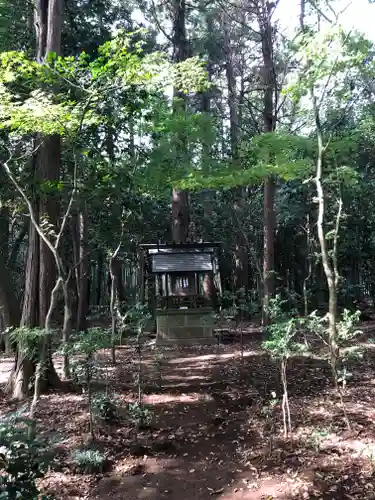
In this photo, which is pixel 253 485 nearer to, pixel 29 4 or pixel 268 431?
pixel 268 431

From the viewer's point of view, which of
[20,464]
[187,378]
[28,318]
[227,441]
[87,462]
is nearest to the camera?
[20,464]

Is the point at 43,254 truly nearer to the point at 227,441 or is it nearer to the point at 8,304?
the point at 8,304

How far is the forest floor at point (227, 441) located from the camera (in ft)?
12.0

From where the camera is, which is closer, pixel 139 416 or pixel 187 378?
pixel 139 416

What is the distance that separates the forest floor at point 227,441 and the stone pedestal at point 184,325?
410cm

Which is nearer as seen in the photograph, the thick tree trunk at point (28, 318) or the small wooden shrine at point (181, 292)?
the thick tree trunk at point (28, 318)

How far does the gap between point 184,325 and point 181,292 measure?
115 cm

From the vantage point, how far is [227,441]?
4.75 metres

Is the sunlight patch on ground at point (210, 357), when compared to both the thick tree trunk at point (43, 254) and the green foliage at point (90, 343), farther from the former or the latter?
the green foliage at point (90, 343)

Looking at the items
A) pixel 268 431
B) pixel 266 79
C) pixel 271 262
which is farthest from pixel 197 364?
pixel 266 79

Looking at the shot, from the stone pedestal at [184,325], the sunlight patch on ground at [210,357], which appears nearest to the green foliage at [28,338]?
the sunlight patch on ground at [210,357]

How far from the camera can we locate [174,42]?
13.0 m

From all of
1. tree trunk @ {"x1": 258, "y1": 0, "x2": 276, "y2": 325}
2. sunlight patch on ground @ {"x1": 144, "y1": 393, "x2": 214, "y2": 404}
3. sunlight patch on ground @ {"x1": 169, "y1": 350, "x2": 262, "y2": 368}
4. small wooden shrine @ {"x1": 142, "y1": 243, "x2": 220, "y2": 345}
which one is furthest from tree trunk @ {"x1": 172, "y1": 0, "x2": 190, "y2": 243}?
sunlight patch on ground @ {"x1": 144, "y1": 393, "x2": 214, "y2": 404}

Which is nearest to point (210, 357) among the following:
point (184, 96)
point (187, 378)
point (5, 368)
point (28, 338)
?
point (187, 378)
